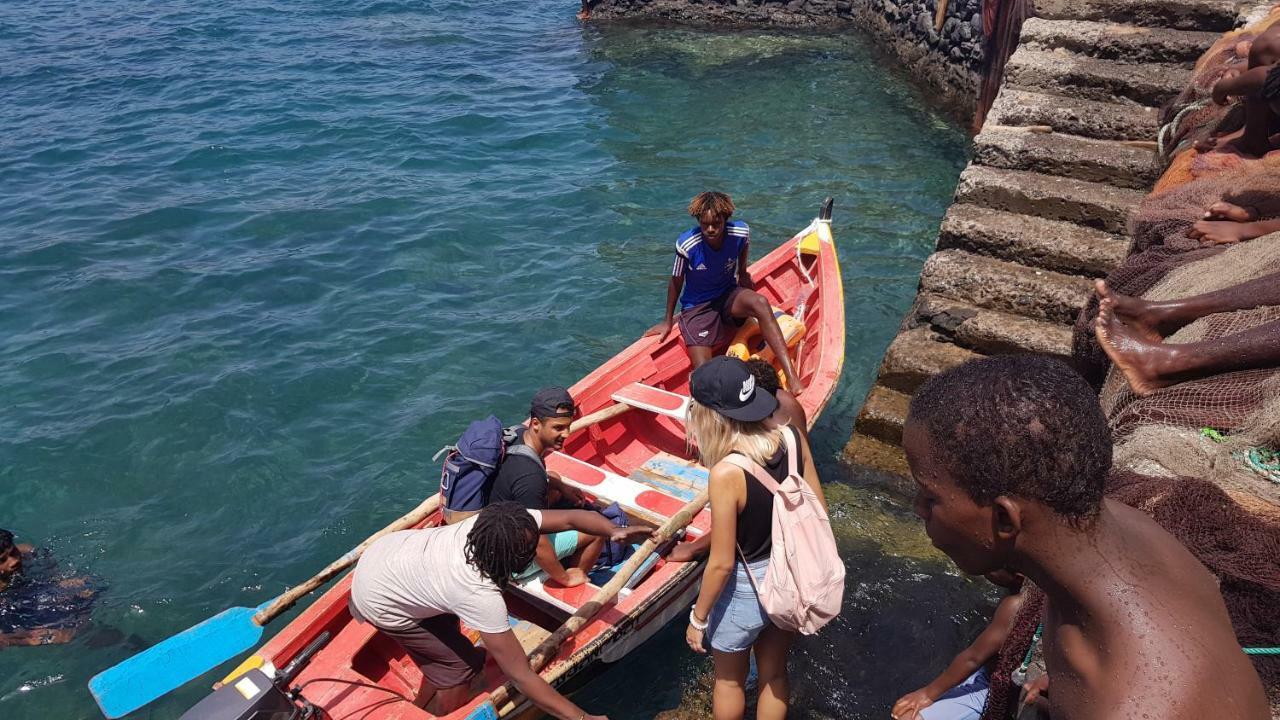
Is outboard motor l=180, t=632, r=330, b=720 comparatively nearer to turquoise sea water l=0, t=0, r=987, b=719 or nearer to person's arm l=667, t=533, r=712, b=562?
turquoise sea water l=0, t=0, r=987, b=719

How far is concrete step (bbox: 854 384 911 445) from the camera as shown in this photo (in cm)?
750

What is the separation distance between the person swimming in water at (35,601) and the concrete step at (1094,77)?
10.8m

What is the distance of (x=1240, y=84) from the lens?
22.0ft

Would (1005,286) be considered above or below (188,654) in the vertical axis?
above

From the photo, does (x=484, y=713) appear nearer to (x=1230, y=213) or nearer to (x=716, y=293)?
(x=716, y=293)

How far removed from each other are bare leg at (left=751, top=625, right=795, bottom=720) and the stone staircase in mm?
3281

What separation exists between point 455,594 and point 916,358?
16.2 feet

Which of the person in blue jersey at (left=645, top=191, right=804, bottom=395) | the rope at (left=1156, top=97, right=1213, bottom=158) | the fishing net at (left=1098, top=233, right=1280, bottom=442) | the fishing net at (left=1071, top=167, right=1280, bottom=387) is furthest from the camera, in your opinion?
the rope at (left=1156, top=97, right=1213, bottom=158)

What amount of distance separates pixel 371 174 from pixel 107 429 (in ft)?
25.9

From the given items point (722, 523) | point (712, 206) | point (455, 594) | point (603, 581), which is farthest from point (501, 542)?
point (712, 206)

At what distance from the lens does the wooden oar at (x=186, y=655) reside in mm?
5113

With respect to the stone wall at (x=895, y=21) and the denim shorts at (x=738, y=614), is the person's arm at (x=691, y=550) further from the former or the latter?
the stone wall at (x=895, y=21)

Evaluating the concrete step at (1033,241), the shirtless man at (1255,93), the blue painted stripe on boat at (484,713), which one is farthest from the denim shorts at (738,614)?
the shirtless man at (1255,93)

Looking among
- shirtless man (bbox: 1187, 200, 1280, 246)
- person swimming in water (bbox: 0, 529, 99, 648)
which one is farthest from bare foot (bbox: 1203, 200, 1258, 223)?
person swimming in water (bbox: 0, 529, 99, 648)
